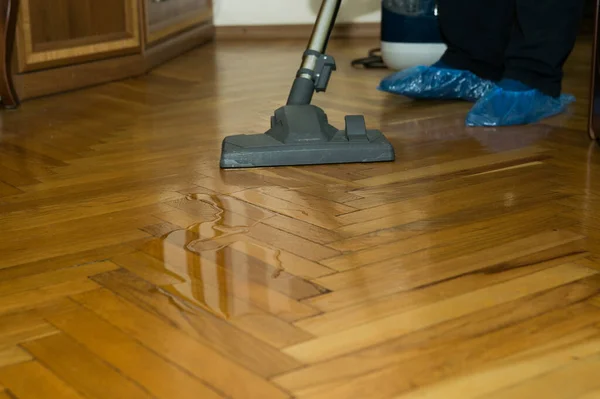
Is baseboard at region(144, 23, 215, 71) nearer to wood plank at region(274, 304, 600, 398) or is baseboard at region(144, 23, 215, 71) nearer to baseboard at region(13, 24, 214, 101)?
baseboard at region(13, 24, 214, 101)

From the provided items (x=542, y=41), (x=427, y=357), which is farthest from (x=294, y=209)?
(x=542, y=41)

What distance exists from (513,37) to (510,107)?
0.17 m

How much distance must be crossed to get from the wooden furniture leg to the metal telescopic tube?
698 millimetres

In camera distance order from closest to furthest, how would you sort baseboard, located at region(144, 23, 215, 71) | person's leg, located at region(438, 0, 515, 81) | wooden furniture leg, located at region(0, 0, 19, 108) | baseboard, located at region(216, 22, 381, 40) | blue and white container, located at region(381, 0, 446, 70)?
1. wooden furniture leg, located at region(0, 0, 19, 108)
2. person's leg, located at region(438, 0, 515, 81)
3. blue and white container, located at region(381, 0, 446, 70)
4. baseboard, located at region(144, 23, 215, 71)
5. baseboard, located at region(216, 22, 381, 40)

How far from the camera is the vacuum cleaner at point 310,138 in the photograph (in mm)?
1303

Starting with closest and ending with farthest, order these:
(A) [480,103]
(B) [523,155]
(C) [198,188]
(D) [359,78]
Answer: (C) [198,188] → (B) [523,155] → (A) [480,103] → (D) [359,78]

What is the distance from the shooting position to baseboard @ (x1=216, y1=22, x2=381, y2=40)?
3.15m

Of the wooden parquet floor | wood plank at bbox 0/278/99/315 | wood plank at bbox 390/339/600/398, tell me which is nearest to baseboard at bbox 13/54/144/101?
the wooden parquet floor

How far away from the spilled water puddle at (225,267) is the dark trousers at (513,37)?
0.81 meters

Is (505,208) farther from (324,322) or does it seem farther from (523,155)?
(324,322)

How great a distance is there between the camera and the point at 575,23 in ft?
5.35

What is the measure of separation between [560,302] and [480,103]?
2.85 feet

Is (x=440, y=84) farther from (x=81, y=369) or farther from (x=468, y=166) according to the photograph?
(x=81, y=369)

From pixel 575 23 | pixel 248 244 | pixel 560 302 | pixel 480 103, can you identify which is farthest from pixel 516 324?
pixel 575 23
